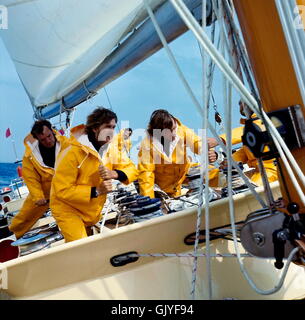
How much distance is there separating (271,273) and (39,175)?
2.48 metres

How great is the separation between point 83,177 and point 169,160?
0.85 meters

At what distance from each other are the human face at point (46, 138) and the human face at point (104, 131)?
2.84ft

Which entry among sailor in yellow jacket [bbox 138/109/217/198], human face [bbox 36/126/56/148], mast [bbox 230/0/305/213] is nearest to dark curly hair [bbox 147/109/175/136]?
sailor in yellow jacket [bbox 138/109/217/198]

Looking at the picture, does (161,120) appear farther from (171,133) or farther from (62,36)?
(62,36)

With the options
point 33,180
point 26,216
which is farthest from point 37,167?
point 26,216

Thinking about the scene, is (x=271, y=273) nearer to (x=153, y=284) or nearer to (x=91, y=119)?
(x=153, y=284)

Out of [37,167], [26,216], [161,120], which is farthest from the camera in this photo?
[26,216]

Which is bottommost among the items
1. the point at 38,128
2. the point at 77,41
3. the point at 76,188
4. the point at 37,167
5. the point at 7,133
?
the point at 76,188

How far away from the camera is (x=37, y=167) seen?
3.09 meters

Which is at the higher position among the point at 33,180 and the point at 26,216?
the point at 33,180

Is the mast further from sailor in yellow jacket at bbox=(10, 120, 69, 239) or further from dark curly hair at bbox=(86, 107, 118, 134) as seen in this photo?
sailor in yellow jacket at bbox=(10, 120, 69, 239)

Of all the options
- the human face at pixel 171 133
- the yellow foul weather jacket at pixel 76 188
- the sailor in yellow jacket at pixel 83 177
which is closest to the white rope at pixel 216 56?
the sailor in yellow jacket at pixel 83 177

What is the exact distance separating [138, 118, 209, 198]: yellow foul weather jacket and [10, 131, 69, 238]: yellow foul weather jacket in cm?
83

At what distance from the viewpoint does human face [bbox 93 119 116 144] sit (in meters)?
2.17
